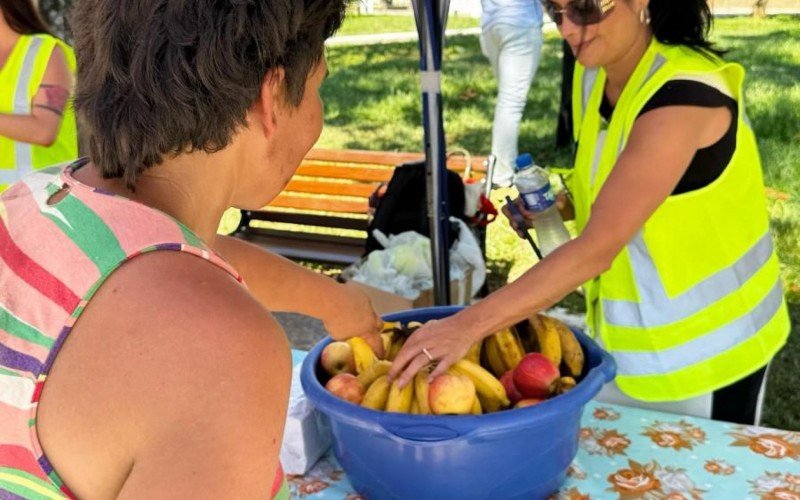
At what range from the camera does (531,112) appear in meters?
8.41

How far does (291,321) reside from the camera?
4500 mm

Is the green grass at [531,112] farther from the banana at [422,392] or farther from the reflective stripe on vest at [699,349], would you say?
the banana at [422,392]

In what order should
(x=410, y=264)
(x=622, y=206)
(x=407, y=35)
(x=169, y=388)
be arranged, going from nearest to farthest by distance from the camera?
(x=169, y=388)
(x=622, y=206)
(x=410, y=264)
(x=407, y=35)

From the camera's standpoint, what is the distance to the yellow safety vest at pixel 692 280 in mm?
1756

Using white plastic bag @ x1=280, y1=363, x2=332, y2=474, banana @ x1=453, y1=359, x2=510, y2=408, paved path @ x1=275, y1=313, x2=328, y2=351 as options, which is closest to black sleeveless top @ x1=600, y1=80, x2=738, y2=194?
banana @ x1=453, y1=359, x2=510, y2=408

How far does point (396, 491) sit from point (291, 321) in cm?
313

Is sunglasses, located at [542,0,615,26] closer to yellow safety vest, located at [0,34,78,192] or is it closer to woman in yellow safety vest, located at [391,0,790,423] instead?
woman in yellow safety vest, located at [391,0,790,423]

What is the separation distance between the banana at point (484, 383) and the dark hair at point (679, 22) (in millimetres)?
855

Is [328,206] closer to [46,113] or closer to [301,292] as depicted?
[46,113]

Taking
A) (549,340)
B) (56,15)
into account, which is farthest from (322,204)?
(549,340)

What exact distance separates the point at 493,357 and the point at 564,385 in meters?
0.22

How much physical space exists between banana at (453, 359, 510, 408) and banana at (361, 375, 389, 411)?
13cm

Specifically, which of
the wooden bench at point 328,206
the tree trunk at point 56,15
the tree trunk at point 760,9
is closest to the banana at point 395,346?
the tree trunk at point 56,15

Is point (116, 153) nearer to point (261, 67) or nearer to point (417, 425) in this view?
point (261, 67)
